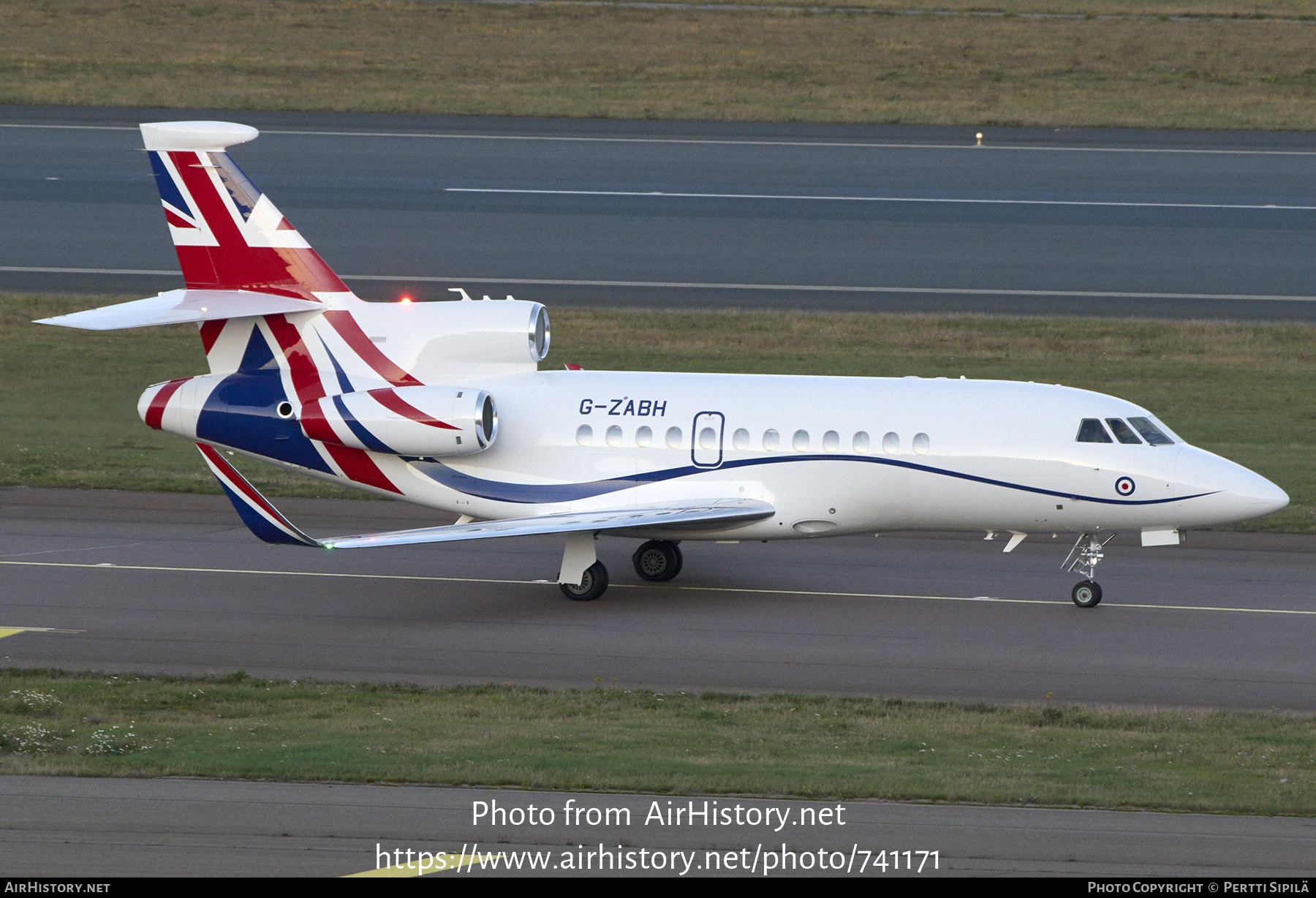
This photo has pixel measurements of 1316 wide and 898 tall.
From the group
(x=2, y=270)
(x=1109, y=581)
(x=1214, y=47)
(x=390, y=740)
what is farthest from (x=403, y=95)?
(x=390, y=740)

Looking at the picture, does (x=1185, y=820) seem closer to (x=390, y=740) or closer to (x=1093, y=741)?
(x=1093, y=741)

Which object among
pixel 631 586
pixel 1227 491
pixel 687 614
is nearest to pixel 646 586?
pixel 631 586

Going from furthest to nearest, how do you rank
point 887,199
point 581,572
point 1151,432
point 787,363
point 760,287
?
point 887,199, point 760,287, point 787,363, point 581,572, point 1151,432

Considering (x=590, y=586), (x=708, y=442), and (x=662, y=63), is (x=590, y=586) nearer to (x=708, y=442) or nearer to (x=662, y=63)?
(x=708, y=442)

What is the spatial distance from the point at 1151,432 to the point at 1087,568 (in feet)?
7.13

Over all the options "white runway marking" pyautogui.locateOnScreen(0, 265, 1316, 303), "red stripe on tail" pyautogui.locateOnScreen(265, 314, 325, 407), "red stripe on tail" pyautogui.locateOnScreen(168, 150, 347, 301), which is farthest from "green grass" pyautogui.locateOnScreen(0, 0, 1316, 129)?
"red stripe on tail" pyautogui.locateOnScreen(265, 314, 325, 407)

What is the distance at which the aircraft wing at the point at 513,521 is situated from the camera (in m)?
21.3

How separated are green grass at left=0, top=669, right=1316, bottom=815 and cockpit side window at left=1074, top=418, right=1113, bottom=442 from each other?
5409 mm

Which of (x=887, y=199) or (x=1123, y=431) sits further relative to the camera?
(x=887, y=199)

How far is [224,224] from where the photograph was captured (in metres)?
24.5

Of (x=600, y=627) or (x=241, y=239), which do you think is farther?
(x=241, y=239)

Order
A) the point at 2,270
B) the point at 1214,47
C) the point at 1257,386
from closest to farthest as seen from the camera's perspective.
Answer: the point at 1257,386 < the point at 2,270 < the point at 1214,47

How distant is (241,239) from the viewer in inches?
966

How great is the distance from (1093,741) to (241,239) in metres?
14.4
